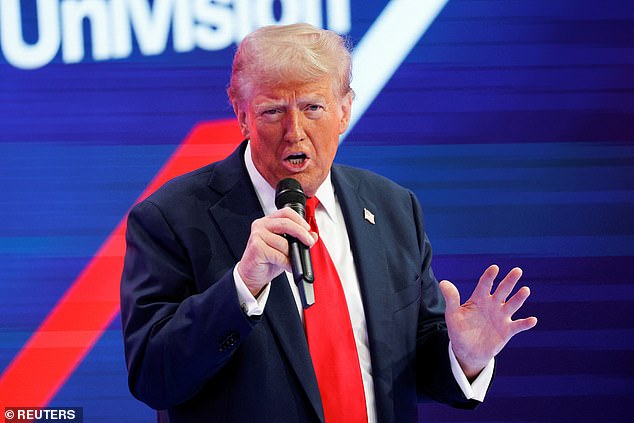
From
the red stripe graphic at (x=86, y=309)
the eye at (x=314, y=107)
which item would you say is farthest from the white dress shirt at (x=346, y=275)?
the red stripe graphic at (x=86, y=309)

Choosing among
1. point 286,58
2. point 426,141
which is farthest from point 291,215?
point 426,141

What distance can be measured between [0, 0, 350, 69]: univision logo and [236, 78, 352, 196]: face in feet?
4.03

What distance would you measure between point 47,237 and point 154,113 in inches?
24.3

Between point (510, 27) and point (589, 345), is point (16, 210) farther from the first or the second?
point (589, 345)

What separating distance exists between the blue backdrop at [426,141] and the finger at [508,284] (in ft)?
4.27

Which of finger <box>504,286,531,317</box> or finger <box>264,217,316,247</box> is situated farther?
finger <box>504,286,531,317</box>

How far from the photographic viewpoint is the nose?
2082 mm

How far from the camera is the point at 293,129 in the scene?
6.83 ft

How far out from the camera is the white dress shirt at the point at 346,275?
2164 mm

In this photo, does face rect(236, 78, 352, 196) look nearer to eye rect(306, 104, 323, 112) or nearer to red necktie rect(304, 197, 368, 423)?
eye rect(306, 104, 323, 112)

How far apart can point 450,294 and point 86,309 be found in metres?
1.74

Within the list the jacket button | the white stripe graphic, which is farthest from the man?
the white stripe graphic

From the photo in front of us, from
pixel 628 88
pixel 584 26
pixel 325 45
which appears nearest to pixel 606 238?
pixel 628 88

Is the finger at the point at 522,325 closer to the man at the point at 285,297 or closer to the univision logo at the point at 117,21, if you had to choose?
the man at the point at 285,297
